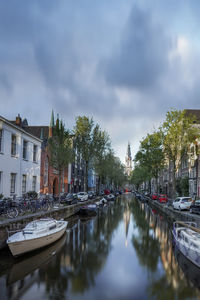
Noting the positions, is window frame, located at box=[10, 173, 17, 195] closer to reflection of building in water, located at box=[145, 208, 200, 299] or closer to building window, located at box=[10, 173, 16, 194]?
building window, located at box=[10, 173, 16, 194]

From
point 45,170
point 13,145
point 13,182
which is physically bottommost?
point 13,182

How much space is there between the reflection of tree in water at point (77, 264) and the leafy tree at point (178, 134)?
1801 centimetres

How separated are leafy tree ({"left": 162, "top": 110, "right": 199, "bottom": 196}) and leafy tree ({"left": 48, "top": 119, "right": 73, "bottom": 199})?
45.3ft

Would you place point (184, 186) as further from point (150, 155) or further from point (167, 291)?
point (167, 291)

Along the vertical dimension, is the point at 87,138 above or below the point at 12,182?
above

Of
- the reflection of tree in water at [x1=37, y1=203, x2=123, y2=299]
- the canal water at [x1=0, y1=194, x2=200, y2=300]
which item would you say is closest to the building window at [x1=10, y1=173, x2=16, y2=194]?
the reflection of tree in water at [x1=37, y1=203, x2=123, y2=299]

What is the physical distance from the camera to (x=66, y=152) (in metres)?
26.0

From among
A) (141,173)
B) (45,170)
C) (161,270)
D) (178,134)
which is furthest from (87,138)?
(141,173)

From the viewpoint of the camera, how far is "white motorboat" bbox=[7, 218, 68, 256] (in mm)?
11555

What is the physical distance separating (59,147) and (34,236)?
1395 centimetres

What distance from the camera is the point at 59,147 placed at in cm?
2578

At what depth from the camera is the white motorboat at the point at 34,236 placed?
455 inches

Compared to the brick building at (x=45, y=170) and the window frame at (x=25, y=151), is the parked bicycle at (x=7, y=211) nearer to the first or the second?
A: the window frame at (x=25, y=151)

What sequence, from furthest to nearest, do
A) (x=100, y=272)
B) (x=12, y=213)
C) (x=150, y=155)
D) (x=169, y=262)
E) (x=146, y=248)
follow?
(x=150, y=155)
(x=12, y=213)
(x=146, y=248)
(x=169, y=262)
(x=100, y=272)
